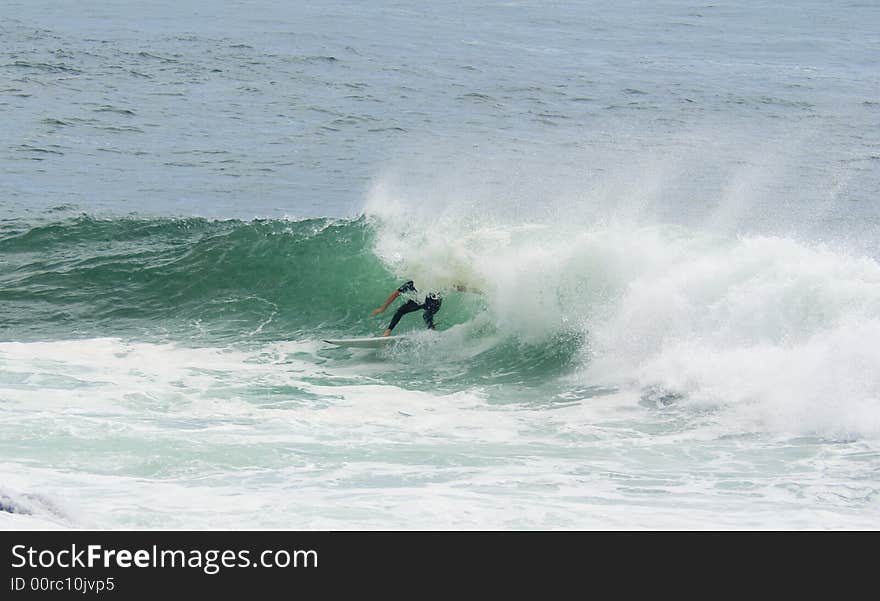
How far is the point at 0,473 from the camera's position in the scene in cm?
877

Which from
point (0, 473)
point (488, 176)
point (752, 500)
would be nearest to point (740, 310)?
point (752, 500)

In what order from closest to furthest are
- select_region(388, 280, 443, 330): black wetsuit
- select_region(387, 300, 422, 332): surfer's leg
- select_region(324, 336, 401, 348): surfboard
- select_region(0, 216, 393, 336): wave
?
select_region(324, 336, 401, 348): surfboard
select_region(387, 300, 422, 332): surfer's leg
select_region(388, 280, 443, 330): black wetsuit
select_region(0, 216, 393, 336): wave

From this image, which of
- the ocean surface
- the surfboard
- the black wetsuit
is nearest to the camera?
the ocean surface

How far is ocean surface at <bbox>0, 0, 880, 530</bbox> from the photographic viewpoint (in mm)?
9141

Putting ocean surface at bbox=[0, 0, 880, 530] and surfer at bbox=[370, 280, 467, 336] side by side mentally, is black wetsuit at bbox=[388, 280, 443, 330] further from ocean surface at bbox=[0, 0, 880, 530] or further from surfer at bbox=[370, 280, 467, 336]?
ocean surface at bbox=[0, 0, 880, 530]

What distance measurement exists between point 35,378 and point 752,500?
732cm

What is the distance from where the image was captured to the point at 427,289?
15664mm

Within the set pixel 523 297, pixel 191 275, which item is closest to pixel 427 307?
pixel 523 297

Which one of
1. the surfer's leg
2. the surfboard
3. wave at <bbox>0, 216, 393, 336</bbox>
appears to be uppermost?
wave at <bbox>0, 216, 393, 336</bbox>

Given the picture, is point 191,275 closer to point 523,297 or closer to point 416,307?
point 416,307

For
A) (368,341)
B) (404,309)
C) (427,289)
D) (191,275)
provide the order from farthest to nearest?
1. (191,275)
2. (427,289)
3. (404,309)
4. (368,341)

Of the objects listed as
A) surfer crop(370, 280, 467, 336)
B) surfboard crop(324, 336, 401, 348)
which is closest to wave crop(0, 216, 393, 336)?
surfboard crop(324, 336, 401, 348)

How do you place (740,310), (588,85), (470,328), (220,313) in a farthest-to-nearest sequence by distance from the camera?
(588,85)
(220,313)
(470,328)
(740,310)
